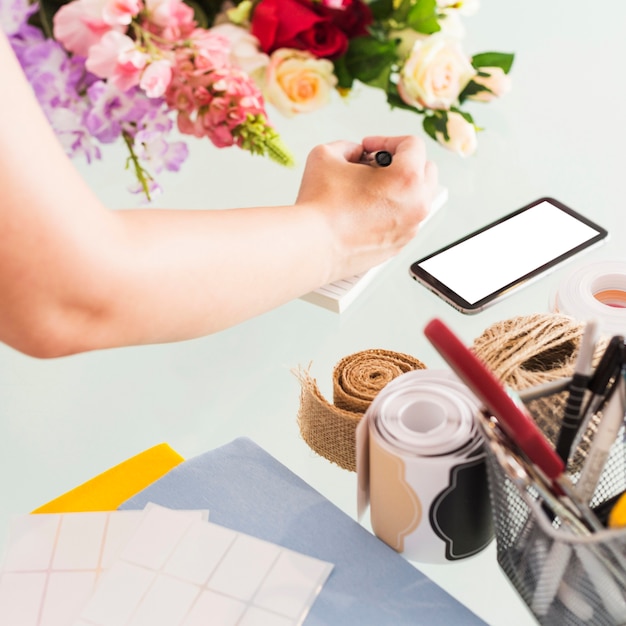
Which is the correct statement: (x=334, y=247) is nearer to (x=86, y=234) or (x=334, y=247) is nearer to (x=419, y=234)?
(x=419, y=234)

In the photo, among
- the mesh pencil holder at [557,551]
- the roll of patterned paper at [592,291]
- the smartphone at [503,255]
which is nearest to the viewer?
the mesh pencil holder at [557,551]

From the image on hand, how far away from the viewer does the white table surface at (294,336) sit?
75 centimetres

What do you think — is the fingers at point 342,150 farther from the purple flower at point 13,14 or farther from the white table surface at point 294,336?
the purple flower at point 13,14

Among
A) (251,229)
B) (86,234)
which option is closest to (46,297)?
(86,234)

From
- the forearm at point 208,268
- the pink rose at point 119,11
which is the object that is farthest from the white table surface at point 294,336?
the pink rose at point 119,11

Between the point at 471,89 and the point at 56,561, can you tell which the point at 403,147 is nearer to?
the point at 471,89

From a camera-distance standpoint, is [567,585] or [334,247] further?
[334,247]

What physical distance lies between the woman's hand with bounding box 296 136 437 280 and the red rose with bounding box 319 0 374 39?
16 cm

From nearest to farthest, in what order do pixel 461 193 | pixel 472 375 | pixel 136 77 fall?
pixel 472 375 < pixel 136 77 < pixel 461 193

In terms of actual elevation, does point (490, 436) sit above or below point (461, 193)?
above

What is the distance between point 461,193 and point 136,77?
0.37 m

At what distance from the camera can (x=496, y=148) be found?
1.05 metres

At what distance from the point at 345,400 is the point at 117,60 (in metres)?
0.41

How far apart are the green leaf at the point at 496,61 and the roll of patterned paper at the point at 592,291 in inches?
12.8
